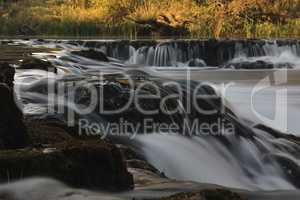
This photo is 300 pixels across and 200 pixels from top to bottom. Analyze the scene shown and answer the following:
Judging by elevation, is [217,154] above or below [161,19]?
below

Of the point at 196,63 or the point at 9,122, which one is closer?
the point at 9,122

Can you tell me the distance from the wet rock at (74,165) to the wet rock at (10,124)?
0.67m

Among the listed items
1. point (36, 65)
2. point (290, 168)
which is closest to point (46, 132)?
point (290, 168)

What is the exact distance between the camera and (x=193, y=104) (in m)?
9.96

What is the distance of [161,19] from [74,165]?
124ft

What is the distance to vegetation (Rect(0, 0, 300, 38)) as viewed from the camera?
38.2 metres

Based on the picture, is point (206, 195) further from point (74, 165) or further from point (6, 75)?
point (6, 75)

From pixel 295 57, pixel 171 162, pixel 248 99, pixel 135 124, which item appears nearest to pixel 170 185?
pixel 171 162

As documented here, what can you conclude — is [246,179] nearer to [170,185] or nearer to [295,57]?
[170,185]

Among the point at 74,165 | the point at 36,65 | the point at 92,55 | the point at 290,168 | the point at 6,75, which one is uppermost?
the point at 6,75

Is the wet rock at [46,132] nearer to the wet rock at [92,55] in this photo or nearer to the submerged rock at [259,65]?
the wet rock at [92,55]

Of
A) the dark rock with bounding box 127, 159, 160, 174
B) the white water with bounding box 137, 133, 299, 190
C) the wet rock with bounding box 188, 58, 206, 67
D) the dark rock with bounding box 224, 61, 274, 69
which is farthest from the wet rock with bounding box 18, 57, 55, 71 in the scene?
the dark rock with bounding box 224, 61, 274, 69

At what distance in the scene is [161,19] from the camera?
42.5 meters

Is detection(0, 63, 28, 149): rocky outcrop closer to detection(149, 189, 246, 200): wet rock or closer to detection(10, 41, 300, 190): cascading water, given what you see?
detection(10, 41, 300, 190): cascading water
